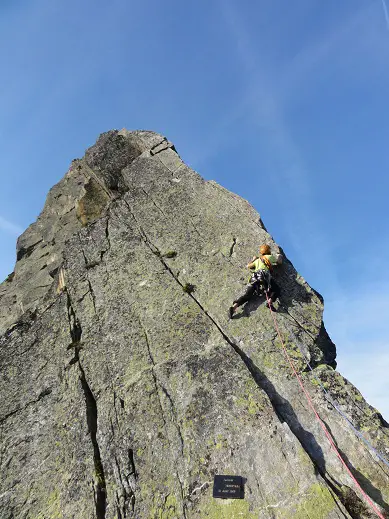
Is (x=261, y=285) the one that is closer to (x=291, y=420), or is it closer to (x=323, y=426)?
(x=291, y=420)

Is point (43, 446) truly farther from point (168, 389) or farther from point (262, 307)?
point (262, 307)

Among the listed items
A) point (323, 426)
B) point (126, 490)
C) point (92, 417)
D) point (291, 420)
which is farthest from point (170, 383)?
point (323, 426)

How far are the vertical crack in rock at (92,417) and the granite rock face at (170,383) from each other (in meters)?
0.04

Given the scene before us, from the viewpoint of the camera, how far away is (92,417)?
491 inches

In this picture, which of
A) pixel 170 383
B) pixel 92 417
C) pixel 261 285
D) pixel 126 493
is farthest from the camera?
pixel 261 285

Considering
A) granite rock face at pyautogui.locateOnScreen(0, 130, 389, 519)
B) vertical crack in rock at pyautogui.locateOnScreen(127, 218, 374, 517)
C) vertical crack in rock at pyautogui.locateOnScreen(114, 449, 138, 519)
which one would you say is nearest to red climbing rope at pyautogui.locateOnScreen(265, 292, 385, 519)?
granite rock face at pyautogui.locateOnScreen(0, 130, 389, 519)

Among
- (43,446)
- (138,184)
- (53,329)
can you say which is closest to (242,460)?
(43,446)

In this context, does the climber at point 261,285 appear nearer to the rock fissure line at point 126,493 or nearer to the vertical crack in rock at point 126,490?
the vertical crack in rock at point 126,490

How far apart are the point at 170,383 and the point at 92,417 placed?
107 inches

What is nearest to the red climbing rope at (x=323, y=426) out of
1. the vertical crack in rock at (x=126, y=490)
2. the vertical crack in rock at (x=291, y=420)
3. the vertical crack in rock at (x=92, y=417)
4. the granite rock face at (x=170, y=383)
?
the granite rock face at (x=170, y=383)

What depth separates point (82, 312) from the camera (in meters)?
15.9

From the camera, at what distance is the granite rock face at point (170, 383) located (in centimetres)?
950

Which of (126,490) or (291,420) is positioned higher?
(291,420)

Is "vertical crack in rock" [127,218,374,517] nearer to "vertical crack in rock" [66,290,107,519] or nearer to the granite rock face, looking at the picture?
the granite rock face
